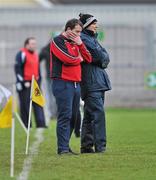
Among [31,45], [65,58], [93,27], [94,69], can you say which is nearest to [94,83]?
[94,69]

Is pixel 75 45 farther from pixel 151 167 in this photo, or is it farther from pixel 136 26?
pixel 136 26

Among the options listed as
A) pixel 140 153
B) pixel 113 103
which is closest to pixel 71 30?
pixel 140 153

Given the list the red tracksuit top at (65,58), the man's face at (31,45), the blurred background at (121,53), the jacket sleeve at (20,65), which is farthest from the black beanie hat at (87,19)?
the blurred background at (121,53)

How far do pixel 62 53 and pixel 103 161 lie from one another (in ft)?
5.72

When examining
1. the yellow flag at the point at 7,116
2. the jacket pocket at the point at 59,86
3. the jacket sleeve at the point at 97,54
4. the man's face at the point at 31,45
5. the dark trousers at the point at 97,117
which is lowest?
the dark trousers at the point at 97,117

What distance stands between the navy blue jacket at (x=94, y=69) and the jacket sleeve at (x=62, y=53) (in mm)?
363

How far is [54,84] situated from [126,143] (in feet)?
8.08

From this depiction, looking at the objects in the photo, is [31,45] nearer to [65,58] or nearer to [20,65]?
[20,65]

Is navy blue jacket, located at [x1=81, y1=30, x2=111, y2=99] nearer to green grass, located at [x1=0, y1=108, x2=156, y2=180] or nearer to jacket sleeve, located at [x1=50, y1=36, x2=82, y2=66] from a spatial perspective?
jacket sleeve, located at [x1=50, y1=36, x2=82, y2=66]

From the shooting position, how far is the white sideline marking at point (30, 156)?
427 inches

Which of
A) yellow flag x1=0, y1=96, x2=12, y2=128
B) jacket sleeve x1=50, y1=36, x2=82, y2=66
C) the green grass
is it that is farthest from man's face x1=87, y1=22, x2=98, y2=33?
yellow flag x1=0, y1=96, x2=12, y2=128

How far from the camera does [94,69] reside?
13.3 metres

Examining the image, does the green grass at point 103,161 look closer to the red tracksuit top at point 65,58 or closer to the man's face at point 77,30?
the red tracksuit top at point 65,58

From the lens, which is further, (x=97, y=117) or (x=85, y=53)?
(x=97, y=117)
